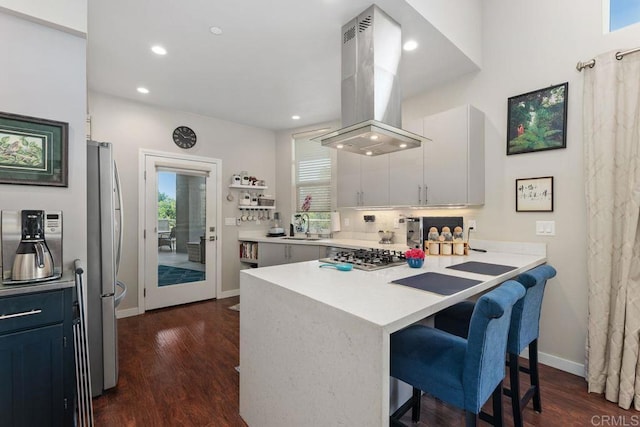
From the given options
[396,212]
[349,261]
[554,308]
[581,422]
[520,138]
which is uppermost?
[520,138]

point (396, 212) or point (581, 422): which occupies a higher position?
point (396, 212)

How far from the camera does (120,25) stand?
2.31 meters

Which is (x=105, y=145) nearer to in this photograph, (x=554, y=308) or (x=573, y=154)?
(x=573, y=154)

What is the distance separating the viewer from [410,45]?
2.54 m

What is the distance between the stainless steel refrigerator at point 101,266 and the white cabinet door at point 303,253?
2.25 meters

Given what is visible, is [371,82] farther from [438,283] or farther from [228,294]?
[228,294]

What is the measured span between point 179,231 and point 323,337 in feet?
11.7

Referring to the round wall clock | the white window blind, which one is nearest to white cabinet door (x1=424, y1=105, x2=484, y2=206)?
the white window blind

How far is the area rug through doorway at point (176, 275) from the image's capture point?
406cm

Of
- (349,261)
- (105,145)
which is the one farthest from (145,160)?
(349,261)

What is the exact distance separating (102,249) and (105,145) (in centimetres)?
76

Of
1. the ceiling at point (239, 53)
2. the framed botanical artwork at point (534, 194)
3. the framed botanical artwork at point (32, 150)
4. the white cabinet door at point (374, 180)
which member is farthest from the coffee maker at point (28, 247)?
the framed botanical artwork at point (534, 194)

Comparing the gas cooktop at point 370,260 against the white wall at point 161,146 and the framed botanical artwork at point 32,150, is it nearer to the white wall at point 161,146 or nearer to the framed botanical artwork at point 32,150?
the framed botanical artwork at point 32,150

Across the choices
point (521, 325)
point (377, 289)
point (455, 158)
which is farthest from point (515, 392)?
point (455, 158)
